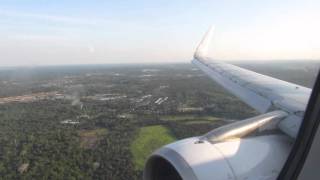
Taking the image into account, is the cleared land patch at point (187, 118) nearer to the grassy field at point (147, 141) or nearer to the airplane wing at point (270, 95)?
the grassy field at point (147, 141)

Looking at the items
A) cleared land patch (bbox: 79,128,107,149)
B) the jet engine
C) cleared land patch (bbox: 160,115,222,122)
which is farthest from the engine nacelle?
cleared land patch (bbox: 160,115,222,122)

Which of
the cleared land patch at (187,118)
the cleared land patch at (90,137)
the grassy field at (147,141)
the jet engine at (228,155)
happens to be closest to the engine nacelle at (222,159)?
the jet engine at (228,155)

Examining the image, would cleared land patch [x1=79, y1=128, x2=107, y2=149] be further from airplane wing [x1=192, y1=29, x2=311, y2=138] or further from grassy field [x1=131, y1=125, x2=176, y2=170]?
airplane wing [x1=192, y1=29, x2=311, y2=138]

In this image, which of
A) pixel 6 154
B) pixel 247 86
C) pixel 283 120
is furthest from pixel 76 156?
pixel 283 120

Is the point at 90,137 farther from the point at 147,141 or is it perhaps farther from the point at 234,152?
the point at 234,152

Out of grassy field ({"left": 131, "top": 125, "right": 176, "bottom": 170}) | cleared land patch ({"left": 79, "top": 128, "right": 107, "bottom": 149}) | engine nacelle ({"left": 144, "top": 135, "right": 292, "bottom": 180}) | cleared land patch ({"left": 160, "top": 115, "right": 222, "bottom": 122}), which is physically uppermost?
engine nacelle ({"left": 144, "top": 135, "right": 292, "bottom": 180})

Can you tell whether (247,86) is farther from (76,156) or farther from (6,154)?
(6,154)

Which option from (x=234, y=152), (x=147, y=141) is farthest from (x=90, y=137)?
(x=234, y=152)
